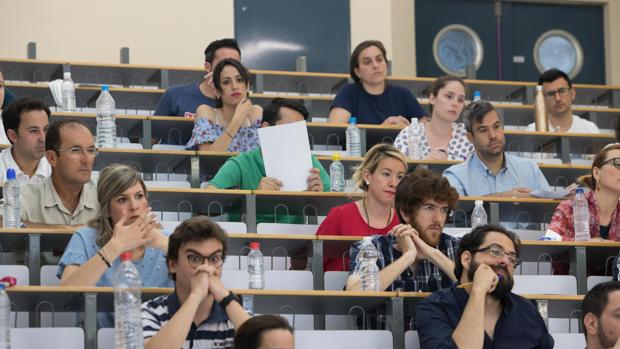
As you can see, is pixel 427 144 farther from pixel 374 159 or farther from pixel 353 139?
pixel 374 159

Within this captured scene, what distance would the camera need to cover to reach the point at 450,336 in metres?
4.25

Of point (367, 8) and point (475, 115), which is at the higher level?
point (367, 8)

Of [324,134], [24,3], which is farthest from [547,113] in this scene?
[24,3]

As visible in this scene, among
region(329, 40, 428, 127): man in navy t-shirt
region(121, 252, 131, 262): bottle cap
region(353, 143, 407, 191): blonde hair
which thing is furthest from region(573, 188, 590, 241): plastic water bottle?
region(121, 252, 131, 262): bottle cap

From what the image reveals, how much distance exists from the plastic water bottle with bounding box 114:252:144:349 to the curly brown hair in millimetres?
1264

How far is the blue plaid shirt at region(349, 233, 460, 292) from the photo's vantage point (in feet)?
16.0

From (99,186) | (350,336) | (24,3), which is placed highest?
(24,3)

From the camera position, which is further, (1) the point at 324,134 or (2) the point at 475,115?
(1) the point at 324,134

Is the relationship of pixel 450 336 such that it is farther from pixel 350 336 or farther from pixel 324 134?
pixel 324 134

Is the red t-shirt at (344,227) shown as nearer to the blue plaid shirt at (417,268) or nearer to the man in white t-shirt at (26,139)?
the blue plaid shirt at (417,268)

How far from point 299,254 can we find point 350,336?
37.5 inches

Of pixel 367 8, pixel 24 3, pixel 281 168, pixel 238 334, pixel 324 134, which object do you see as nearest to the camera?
pixel 238 334

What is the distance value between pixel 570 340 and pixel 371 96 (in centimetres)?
327

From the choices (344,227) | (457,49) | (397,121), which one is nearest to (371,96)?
(397,121)
